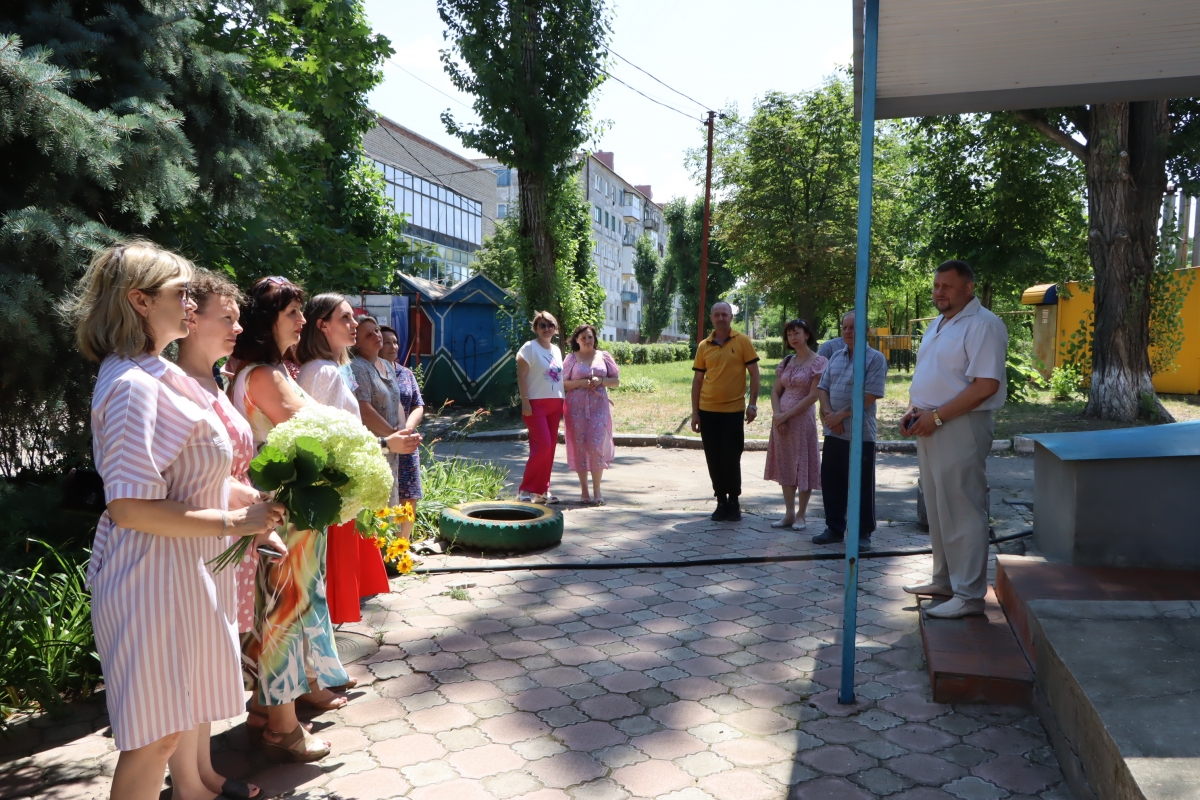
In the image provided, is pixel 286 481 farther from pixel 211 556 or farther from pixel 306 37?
pixel 306 37

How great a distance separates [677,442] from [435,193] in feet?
125

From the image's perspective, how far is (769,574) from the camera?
6242 mm

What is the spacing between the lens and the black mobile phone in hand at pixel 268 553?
3.32m

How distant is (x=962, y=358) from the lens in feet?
15.4

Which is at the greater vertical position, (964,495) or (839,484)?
(964,495)

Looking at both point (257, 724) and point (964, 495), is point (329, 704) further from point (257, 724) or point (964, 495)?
point (964, 495)

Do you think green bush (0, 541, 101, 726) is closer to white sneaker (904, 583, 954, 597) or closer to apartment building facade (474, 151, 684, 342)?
white sneaker (904, 583, 954, 597)

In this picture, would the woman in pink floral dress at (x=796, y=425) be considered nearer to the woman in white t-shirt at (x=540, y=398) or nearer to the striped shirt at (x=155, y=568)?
the woman in white t-shirt at (x=540, y=398)

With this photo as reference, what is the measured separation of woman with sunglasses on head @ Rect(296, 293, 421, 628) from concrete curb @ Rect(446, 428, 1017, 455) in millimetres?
8836

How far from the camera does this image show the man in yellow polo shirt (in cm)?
791

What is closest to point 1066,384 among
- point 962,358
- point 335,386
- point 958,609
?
point 962,358

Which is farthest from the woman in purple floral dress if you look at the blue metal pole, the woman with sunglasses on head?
the blue metal pole

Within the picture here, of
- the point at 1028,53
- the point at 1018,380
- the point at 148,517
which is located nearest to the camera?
the point at 148,517

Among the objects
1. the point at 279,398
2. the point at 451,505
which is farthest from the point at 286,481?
the point at 451,505
